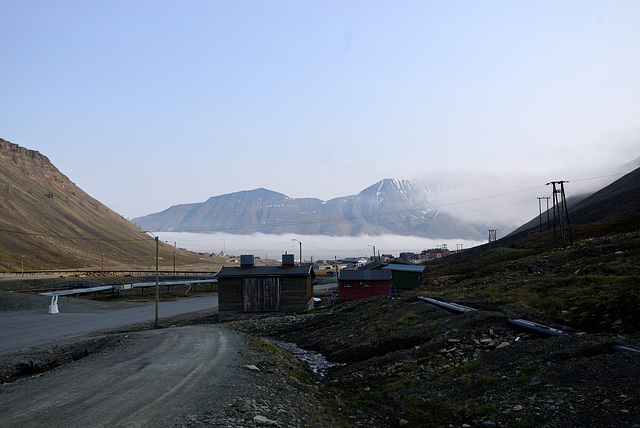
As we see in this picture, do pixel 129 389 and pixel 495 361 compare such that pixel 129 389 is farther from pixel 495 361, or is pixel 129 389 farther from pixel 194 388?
pixel 495 361

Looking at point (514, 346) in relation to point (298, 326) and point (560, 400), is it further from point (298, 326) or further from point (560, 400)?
point (298, 326)

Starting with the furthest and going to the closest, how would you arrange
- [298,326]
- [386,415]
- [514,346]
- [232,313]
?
[232,313] < [298,326] < [514,346] < [386,415]

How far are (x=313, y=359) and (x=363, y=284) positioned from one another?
3668 cm

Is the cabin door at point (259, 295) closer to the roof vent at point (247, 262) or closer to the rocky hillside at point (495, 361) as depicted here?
the roof vent at point (247, 262)

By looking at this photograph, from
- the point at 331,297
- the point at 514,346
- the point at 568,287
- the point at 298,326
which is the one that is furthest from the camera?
the point at 331,297

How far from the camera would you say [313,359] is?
32312 mm

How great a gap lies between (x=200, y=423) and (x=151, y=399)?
3213 mm

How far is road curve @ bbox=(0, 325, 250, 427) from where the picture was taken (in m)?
14.9

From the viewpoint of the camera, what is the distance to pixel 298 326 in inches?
1812

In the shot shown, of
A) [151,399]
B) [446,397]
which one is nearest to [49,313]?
[151,399]

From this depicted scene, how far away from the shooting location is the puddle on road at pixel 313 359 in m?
29.0

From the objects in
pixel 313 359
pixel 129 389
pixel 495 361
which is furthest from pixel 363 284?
pixel 129 389

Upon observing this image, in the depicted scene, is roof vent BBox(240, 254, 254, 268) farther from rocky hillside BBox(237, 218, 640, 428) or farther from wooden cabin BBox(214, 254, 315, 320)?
rocky hillside BBox(237, 218, 640, 428)

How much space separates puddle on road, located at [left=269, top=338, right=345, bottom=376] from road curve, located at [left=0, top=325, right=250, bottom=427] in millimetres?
5358
